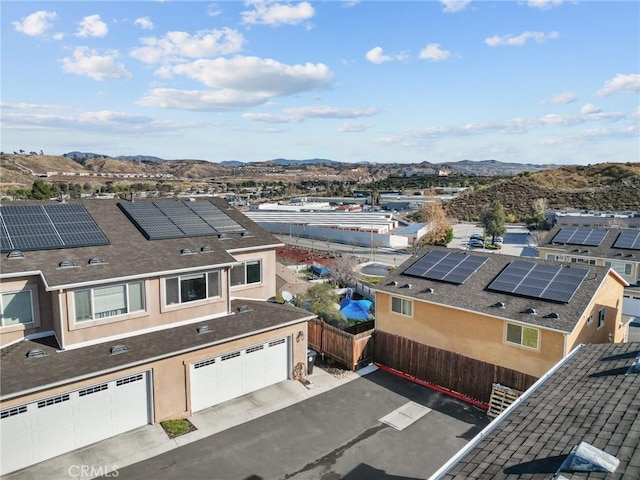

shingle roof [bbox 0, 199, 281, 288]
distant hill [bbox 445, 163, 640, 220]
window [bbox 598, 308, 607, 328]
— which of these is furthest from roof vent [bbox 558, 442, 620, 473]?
distant hill [bbox 445, 163, 640, 220]

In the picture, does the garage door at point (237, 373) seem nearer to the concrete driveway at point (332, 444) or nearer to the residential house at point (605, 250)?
the concrete driveway at point (332, 444)

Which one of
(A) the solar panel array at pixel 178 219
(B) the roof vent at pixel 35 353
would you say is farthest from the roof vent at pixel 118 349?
(A) the solar panel array at pixel 178 219

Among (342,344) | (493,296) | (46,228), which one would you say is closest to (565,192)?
(493,296)

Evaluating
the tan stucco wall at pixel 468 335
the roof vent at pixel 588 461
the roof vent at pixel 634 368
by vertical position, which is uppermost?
the roof vent at pixel 588 461

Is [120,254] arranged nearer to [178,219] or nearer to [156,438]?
[178,219]

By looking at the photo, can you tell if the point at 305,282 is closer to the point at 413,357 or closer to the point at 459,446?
the point at 413,357

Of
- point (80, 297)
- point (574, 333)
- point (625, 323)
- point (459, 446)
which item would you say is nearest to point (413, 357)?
point (459, 446)
